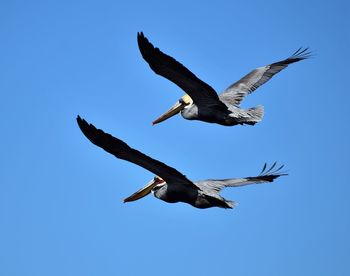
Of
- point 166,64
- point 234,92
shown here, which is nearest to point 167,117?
point 234,92

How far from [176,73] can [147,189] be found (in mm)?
3137

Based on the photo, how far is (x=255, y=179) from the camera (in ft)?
66.1

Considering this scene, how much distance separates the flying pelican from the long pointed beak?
1.80 meters

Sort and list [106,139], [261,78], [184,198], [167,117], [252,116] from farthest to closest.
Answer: [261,78]
[167,117]
[252,116]
[184,198]
[106,139]

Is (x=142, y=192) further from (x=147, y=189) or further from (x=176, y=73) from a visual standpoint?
(x=176, y=73)

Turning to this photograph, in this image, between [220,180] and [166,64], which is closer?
[166,64]

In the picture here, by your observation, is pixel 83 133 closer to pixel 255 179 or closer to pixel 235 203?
pixel 235 203

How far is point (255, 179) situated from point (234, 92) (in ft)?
8.07

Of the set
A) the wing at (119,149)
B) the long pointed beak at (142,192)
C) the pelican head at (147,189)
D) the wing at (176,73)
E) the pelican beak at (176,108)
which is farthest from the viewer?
the pelican beak at (176,108)

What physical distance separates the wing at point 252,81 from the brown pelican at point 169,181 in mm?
2058

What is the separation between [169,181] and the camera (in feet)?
59.4

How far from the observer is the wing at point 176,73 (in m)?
17.7

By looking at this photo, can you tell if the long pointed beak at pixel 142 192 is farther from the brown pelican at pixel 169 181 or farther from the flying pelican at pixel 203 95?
the flying pelican at pixel 203 95

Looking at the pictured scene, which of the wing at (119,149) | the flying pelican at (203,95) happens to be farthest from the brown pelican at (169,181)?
the flying pelican at (203,95)
